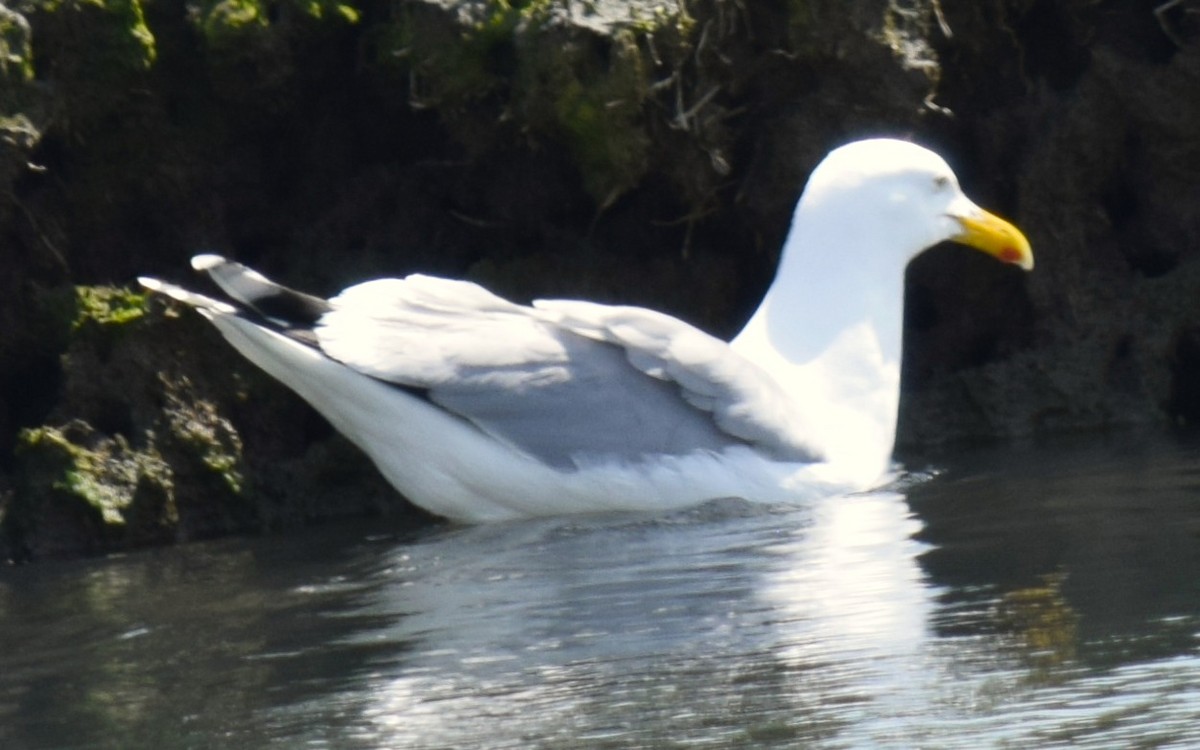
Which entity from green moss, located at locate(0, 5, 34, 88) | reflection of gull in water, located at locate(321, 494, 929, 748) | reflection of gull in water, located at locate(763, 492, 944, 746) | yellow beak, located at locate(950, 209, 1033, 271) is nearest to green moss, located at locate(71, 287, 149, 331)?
green moss, located at locate(0, 5, 34, 88)

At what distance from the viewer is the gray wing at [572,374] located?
6.20 metres

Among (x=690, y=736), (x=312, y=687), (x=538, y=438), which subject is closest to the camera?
(x=690, y=736)

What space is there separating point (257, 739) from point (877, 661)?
1.22 meters

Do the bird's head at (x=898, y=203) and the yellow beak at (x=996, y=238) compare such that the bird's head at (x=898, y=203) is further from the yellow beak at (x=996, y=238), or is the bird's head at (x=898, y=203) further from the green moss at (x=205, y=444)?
the green moss at (x=205, y=444)

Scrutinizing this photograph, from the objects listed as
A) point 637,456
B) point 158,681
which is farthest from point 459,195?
point 158,681

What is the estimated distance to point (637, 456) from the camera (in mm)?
6262

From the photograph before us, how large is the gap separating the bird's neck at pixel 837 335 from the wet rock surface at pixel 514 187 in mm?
695

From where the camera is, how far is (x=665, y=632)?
14.4 feet

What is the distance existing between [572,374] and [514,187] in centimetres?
168

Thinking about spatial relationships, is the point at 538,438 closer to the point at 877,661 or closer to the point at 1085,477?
the point at 1085,477

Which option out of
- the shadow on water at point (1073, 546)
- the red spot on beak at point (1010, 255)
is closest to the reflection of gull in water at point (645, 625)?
the shadow on water at point (1073, 546)

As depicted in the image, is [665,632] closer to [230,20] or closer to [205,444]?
[205,444]

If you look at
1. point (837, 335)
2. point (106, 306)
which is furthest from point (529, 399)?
point (106, 306)

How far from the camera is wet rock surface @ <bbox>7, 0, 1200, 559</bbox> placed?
22.9 feet
